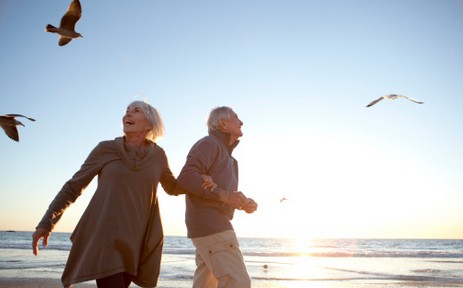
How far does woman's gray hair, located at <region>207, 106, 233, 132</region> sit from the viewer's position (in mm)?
3771

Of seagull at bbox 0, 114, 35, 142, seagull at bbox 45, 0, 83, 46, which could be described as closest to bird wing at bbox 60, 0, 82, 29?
seagull at bbox 45, 0, 83, 46

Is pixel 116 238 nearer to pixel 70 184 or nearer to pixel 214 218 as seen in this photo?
pixel 70 184

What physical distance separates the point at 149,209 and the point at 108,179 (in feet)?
1.16

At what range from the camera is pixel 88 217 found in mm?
2984

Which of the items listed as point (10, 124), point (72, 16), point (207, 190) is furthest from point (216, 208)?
point (10, 124)

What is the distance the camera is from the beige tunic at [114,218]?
9.47ft

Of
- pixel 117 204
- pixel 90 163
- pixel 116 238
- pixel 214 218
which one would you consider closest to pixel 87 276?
pixel 116 238

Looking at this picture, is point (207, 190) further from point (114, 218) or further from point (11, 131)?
point (11, 131)

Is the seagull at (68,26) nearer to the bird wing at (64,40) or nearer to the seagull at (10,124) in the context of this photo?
the bird wing at (64,40)

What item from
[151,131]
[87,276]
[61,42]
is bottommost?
[87,276]

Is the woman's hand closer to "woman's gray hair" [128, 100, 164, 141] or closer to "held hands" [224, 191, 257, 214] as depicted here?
"held hands" [224, 191, 257, 214]

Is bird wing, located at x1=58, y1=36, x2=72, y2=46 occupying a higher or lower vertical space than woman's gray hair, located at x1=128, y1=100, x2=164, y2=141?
higher

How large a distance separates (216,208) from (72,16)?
4.06 meters

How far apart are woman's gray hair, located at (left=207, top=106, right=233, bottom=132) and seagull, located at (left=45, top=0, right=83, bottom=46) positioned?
10.7 feet
